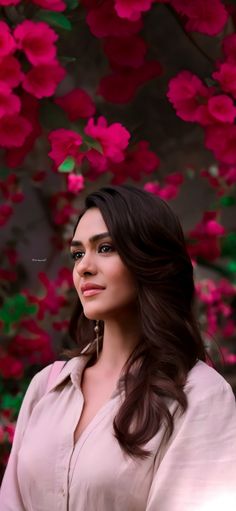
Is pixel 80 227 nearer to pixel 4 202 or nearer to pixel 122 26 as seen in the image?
pixel 122 26

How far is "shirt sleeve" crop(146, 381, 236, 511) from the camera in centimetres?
231

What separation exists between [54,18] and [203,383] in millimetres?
1050

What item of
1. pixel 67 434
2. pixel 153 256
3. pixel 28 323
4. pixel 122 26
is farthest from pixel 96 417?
pixel 28 323

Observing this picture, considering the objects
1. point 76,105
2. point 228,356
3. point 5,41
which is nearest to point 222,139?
point 76,105

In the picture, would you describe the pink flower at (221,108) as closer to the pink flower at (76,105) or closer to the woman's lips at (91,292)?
the pink flower at (76,105)

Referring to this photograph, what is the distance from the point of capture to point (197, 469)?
2326 mm

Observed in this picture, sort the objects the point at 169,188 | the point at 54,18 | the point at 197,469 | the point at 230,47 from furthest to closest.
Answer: the point at 169,188
the point at 230,47
the point at 54,18
the point at 197,469

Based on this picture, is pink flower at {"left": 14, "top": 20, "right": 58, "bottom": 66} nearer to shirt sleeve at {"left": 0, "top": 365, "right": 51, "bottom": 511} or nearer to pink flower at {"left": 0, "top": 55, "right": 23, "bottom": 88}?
pink flower at {"left": 0, "top": 55, "right": 23, "bottom": 88}

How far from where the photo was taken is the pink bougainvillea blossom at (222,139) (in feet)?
9.79

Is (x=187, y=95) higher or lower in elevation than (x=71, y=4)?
lower

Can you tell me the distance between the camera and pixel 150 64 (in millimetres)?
3357

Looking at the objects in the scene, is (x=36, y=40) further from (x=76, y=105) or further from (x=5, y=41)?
(x=76, y=105)

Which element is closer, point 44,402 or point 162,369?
point 162,369

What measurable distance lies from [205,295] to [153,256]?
6.23 feet
